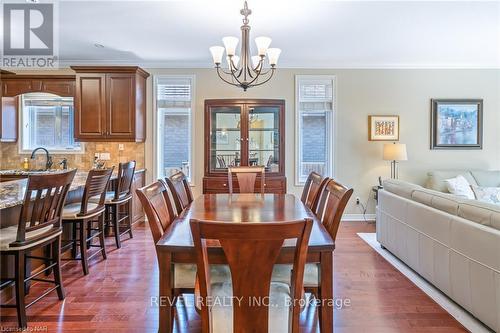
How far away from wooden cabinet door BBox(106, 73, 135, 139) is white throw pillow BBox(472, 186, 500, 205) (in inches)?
196

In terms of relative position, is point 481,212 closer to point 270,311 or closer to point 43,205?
point 270,311

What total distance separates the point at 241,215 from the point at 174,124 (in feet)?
11.1

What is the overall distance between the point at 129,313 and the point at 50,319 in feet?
1.74

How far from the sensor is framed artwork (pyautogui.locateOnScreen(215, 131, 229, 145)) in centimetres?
472

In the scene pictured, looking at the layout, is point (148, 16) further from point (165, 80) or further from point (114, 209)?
point (114, 209)

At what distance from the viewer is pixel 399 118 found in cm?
507

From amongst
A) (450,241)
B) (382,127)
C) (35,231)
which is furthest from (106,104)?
(450,241)

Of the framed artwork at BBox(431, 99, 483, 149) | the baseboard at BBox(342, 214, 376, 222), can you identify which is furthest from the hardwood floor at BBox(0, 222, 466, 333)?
the framed artwork at BBox(431, 99, 483, 149)

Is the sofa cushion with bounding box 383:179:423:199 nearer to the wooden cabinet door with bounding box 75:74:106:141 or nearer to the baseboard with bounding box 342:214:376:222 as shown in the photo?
the baseboard with bounding box 342:214:376:222

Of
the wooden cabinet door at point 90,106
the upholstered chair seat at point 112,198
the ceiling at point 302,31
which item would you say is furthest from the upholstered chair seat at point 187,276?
the wooden cabinet door at point 90,106

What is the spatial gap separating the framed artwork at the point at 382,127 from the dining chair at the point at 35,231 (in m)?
4.34

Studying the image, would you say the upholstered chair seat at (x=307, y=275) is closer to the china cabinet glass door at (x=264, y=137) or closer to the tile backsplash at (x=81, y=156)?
the china cabinet glass door at (x=264, y=137)

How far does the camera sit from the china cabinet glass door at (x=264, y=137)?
4.68m

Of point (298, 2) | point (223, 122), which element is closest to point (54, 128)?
point (223, 122)
